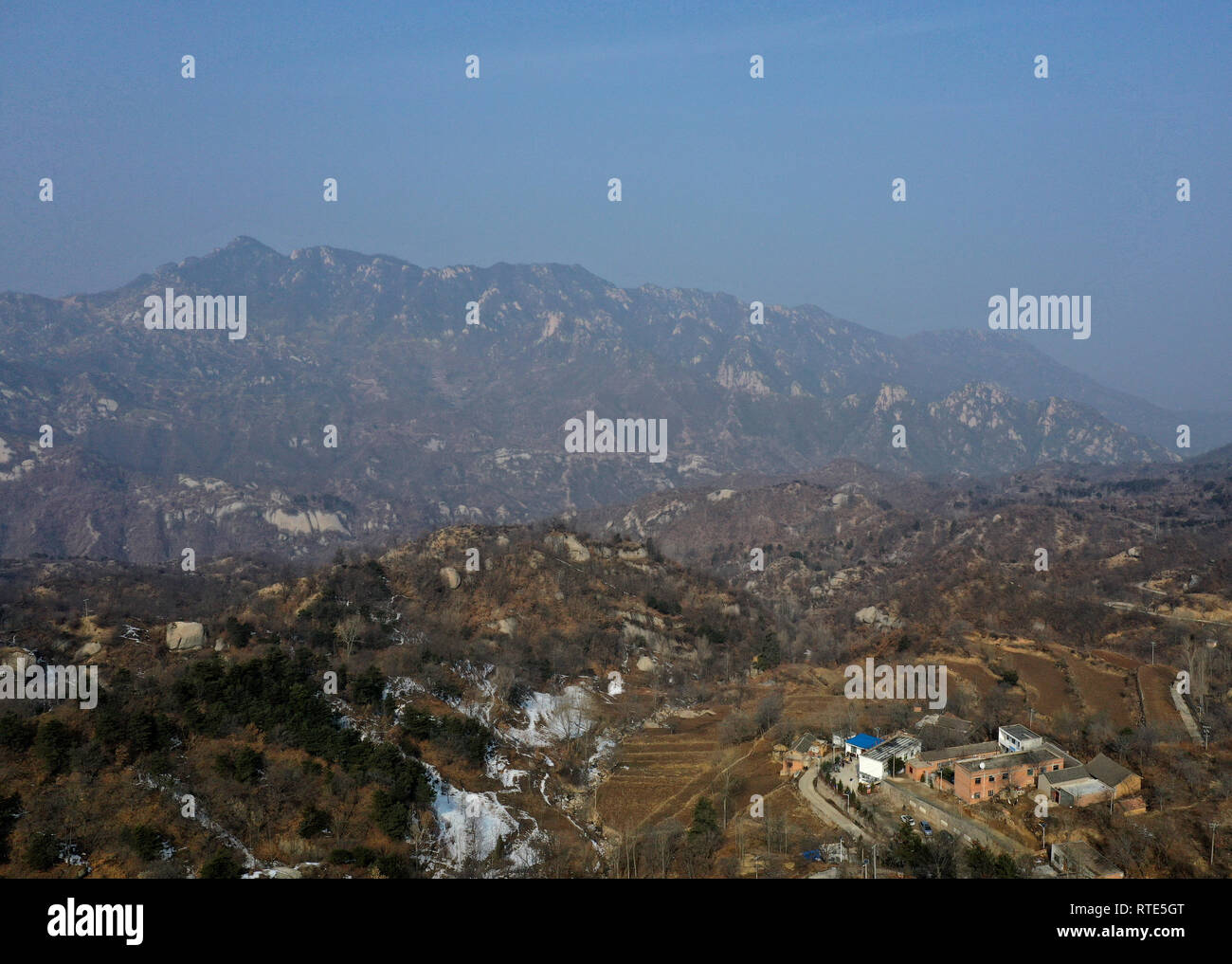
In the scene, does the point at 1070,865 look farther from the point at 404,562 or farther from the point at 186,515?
the point at 186,515

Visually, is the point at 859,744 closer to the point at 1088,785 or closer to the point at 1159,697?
the point at 1088,785

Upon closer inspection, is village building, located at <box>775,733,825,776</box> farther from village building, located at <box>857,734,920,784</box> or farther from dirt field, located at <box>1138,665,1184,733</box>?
dirt field, located at <box>1138,665,1184,733</box>

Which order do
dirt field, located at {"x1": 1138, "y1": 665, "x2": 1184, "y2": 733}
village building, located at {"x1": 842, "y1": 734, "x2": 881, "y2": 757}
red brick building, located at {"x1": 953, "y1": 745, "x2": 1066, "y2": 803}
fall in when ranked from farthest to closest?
1. dirt field, located at {"x1": 1138, "y1": 665, "x2": 1184, "y2": 733}
2. village building, located at {"x1": 842, "y1": 734, "x2": 881, "y2": 757}
3. red brick building, located at {"x1": 953, "y1": 745, "x2": 1066, "y2": 803}

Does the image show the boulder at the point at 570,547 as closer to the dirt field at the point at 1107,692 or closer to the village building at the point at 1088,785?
the dirt field at the point at 1107,692

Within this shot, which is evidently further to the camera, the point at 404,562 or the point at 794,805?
the point at 404,562

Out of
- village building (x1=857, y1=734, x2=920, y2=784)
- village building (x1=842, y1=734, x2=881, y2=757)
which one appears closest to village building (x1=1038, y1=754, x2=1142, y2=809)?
village building (x1=857, y1=734, x2=920, y2=784)

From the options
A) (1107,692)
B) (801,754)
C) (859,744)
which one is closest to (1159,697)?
(1107,692)
